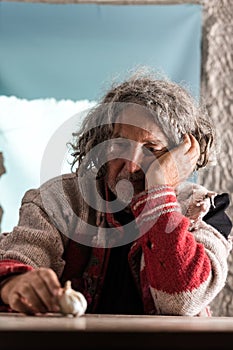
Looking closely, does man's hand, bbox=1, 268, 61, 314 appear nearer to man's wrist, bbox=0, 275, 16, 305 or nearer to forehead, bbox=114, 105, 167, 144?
man's wrist, bbox=0, 275, 16, 305

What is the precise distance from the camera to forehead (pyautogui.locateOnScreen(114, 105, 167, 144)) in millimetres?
1543

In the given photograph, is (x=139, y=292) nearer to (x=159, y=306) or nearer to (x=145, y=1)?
(x=159, y=306)

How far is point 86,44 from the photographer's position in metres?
2.61

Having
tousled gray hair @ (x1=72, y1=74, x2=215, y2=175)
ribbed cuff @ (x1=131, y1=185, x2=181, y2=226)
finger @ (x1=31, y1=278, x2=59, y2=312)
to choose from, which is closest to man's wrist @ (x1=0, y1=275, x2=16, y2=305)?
finger @ (x1=31, y1=278, x2=59, y2=312)

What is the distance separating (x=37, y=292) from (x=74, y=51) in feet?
5.64

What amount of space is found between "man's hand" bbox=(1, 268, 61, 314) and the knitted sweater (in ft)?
0.48

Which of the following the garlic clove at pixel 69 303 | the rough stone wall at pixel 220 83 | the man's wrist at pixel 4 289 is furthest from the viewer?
the rough stone wall at pixel 220 83

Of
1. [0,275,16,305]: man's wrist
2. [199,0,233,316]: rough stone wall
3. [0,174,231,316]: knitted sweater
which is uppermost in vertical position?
[199,0,233,316]: rough stone wall

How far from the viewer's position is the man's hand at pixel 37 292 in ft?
3.20

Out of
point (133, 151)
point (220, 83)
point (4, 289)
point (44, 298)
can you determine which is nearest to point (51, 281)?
point (44, 298)
